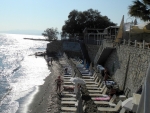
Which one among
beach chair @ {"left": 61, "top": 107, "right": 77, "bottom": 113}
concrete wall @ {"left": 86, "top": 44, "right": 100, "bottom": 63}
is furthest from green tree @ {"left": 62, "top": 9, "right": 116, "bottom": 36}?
beach chair @ {"left": 61, "top": 107, "right": 77, "bottom": 113}

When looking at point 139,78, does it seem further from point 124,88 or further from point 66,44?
point 66,44

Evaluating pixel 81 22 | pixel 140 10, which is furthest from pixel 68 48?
pixel 140 10

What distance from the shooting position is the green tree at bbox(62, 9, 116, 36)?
56.0m

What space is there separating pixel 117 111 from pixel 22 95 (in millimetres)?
11025

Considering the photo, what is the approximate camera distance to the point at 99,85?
19.3m

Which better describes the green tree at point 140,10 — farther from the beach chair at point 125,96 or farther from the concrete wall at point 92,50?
the concrete wall at point 92,50

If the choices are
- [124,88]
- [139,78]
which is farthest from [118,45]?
[139,78]

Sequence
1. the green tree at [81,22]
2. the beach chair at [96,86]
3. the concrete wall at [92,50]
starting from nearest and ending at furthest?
the beach chair at [96,86], the concrete wall at [92,50], the green tree at [81,22]

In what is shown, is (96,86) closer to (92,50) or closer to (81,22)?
(92,50)

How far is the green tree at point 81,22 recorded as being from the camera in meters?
56.0

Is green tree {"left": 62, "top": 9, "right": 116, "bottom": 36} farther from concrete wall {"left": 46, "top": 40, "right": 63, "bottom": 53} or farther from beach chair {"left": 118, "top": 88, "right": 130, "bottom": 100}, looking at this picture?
beach chair {"left": 118, "top": 88, "right": 130, "bottom": 100}

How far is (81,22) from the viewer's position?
185 ft

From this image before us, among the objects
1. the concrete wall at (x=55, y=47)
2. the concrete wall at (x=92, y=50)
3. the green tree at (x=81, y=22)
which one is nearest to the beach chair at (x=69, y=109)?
the concrete wall at (x=92, y=50)

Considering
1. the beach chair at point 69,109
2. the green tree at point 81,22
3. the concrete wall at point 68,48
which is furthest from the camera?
the green tree at point 81,22
